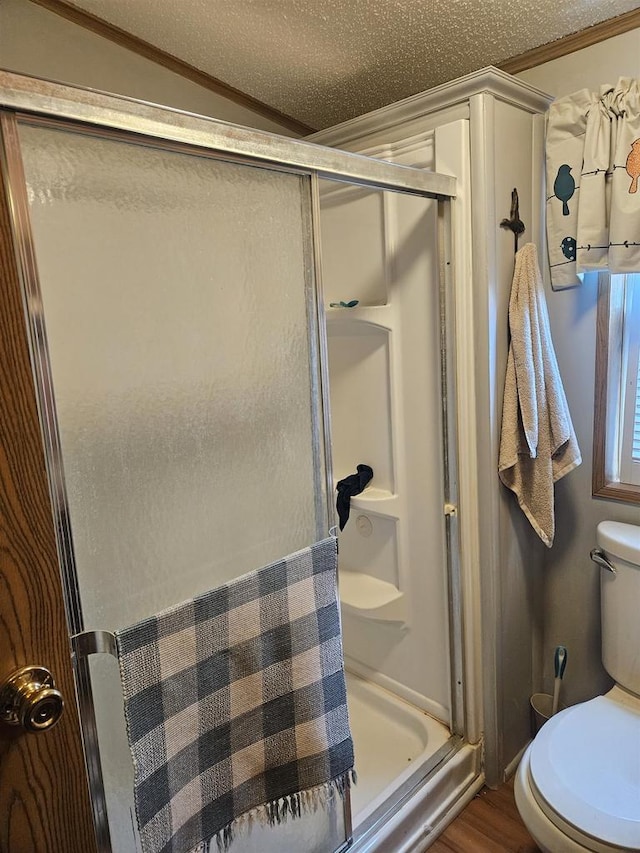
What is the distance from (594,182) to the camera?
1.51 metres

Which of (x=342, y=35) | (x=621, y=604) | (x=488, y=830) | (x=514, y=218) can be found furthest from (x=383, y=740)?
(x=342, y=35)

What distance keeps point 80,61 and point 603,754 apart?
84.5 inches

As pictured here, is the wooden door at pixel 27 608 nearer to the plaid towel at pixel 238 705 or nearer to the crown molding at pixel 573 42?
the plaid towel at pixel 238 705

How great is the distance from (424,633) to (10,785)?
1403 mm

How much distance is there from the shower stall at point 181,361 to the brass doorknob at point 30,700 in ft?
0.50

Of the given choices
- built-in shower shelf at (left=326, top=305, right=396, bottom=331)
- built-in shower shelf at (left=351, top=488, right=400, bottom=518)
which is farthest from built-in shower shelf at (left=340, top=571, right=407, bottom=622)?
built-in shower shelf at (left=326, top=305, right=396, bottom=331)

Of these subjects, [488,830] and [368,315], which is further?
[368,315]

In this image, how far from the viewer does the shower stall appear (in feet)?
2.86

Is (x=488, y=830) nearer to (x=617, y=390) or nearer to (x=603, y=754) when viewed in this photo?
(x=603, y=754)

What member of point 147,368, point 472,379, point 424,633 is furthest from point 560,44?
point 424,633

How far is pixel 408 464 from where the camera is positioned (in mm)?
1862

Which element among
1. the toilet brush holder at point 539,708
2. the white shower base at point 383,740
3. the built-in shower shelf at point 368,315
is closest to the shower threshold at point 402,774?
the white shower base at point 383,740

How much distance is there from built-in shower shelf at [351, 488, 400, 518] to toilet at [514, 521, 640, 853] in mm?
613

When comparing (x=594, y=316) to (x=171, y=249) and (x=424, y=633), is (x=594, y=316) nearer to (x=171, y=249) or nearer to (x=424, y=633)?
(x=424, y=633)
